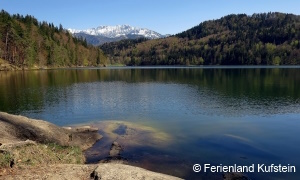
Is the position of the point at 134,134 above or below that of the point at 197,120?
below

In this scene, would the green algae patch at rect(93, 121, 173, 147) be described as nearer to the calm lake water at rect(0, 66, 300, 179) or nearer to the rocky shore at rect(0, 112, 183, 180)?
the calm lake water at rect(0, 66, 300, 179)

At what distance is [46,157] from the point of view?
25359mm

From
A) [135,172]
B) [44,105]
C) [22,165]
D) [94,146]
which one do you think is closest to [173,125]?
[94,146]

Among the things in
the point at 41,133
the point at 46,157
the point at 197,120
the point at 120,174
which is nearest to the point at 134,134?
the point at 41,133

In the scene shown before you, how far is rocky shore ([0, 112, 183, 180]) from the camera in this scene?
20.9 metres

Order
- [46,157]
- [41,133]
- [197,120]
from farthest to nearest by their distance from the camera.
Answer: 1. [197,120]
2. [41,133]
3. [46,157]

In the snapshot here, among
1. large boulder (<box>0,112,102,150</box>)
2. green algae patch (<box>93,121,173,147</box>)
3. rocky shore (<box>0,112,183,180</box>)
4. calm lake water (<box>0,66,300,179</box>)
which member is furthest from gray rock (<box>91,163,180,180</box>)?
large boulder (<box>0,112,102,150</box>)

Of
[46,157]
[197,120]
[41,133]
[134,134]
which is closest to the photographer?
[46,157]

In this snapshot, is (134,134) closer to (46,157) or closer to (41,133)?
(41,133)

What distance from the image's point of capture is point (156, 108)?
60.9 m

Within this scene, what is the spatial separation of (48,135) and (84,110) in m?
25.4

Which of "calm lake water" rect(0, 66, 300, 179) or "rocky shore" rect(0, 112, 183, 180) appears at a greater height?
"rocky shore" rect(0, 112, 183, 180)

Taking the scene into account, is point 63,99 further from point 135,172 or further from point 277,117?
point 135,172

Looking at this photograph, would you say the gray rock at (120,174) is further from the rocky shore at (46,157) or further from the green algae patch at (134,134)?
the green algae patch at (134,134)
